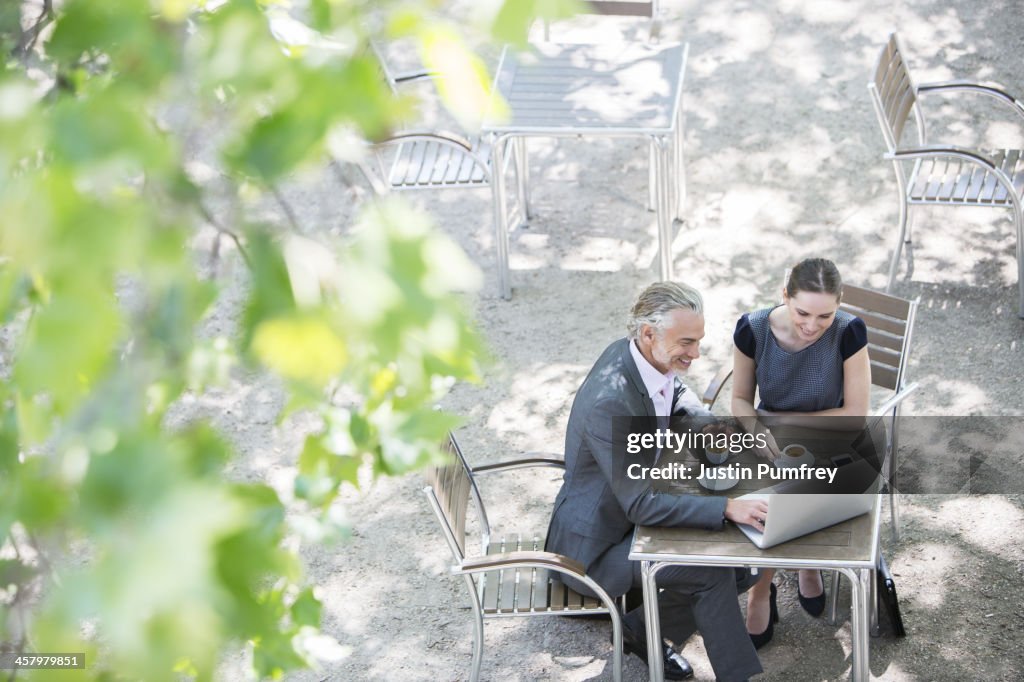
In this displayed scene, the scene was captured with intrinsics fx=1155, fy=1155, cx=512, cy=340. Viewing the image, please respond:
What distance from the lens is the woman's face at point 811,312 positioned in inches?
158

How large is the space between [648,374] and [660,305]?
9.2 inches

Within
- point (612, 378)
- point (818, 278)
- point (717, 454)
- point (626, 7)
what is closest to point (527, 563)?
point (612, 378)

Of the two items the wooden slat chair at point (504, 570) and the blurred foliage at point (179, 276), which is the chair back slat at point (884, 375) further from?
the blurred foliage at point (179, 276)

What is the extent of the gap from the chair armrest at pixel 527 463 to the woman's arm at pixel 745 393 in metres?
0.72

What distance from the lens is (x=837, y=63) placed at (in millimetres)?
7770

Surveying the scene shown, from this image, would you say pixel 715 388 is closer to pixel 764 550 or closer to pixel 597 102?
pixel 764 550

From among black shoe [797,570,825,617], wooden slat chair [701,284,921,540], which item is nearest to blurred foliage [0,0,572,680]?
black shoe [797,570,825,617]

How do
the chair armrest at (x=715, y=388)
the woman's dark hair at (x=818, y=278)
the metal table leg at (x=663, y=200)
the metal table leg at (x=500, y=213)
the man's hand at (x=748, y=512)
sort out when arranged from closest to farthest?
the man's hand at (x=748, y=512) → the woman's dark hair at (x=818, y=278) → the chair armrest at (x=715, y=388) → the metal table leg at (x=663, y=200) → the metal table leg at (x=500, y=213)

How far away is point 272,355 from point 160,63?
1.13ft

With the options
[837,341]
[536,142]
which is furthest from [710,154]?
[837,341]

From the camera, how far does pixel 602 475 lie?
386 centimetres

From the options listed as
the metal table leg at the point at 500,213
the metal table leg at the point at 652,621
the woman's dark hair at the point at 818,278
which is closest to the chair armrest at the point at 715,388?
the woman's dark hair at the point at 818,278

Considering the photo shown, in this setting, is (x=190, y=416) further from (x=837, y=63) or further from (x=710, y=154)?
(x=837, y=63)

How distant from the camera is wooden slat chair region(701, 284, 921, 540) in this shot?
4.42m
